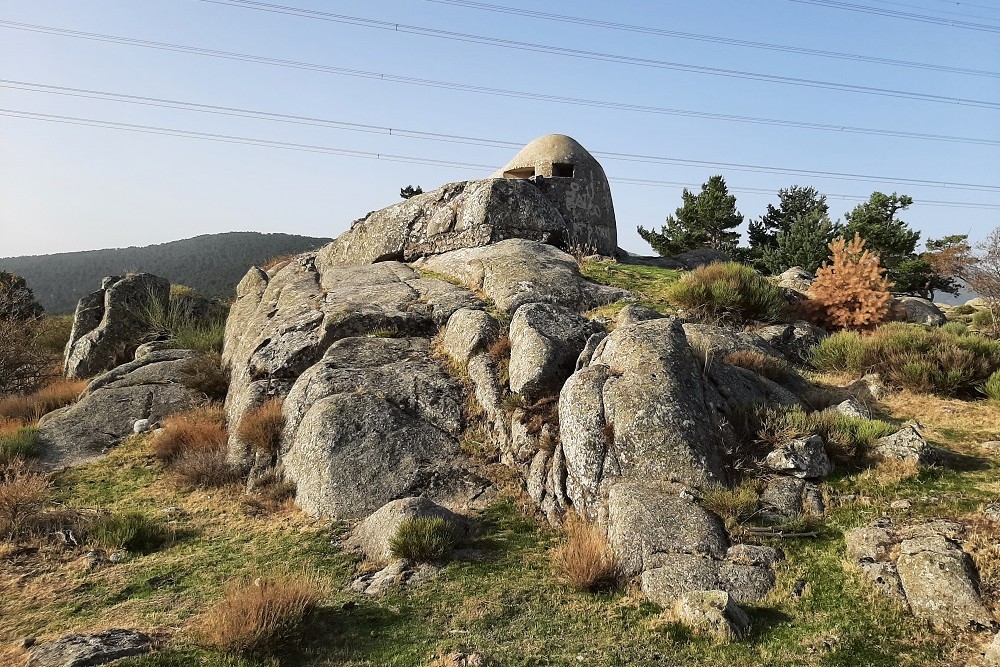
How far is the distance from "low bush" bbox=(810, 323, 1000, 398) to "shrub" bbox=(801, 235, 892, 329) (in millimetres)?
1323

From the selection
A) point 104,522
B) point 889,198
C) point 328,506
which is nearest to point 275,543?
→ point 328,506

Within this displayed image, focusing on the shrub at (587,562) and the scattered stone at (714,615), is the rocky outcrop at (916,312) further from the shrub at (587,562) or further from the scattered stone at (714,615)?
the scattered stone at (714,615)

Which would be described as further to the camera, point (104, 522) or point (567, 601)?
point (104, 522)

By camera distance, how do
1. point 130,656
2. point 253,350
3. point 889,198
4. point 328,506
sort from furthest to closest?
point 889,198, point 253,350, point 328,506, point 130,656

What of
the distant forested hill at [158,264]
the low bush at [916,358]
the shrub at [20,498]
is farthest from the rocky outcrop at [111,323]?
the distant forested hill at [158,264]

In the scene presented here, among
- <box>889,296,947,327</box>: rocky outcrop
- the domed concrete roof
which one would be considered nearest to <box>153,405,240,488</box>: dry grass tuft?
the domed concrete roof

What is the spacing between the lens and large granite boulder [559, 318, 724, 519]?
800cm

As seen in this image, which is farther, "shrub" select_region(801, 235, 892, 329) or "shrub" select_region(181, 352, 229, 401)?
"shrub" select_region(801, 235, 892, 329)

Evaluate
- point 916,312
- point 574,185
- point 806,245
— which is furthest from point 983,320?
point 574,185

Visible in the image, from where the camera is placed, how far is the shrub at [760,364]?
38.0 ft

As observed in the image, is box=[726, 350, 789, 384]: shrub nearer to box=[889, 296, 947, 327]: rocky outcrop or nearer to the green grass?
the green grass

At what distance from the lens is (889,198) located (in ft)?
123

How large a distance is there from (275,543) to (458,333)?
538cm

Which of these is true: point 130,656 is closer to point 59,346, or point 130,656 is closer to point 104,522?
point 104,522
